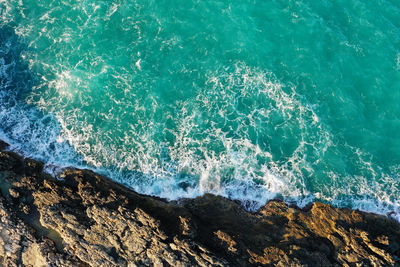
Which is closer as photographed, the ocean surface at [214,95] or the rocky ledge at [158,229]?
the rocky ledge at [158,229]

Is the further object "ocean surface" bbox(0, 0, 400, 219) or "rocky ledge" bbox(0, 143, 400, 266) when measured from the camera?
"ocean surface" bbox(0, 0, 400, 219)

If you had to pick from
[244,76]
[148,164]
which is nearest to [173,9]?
[244,76]

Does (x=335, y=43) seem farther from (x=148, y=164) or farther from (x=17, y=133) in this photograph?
(x=17, y=133)

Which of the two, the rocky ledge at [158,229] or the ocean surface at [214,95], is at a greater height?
the ocean surface at [214,95]

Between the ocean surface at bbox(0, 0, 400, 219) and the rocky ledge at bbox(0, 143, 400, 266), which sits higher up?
the ocean surface at bbox(0, 0, 400, 219)
